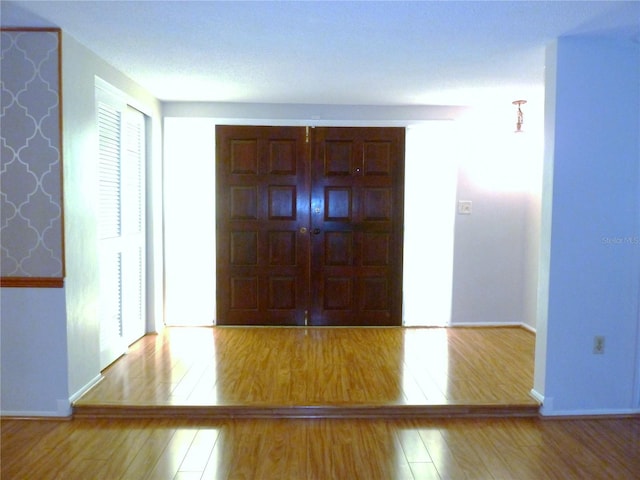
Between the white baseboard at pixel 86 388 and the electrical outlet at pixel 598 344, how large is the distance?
10.9 feet

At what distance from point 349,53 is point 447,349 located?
8.52 feet

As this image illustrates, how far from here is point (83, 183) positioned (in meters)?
3.11

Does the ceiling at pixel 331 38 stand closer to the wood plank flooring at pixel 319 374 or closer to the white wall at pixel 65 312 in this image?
the white wall at pixel 65 312

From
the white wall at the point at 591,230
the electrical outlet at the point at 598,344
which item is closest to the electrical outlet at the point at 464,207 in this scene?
the white wall at the point at 591,230

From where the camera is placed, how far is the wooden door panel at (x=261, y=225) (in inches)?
188

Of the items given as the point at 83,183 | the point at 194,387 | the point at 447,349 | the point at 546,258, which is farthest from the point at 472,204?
the point at 83,183

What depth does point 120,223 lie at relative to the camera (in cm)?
391

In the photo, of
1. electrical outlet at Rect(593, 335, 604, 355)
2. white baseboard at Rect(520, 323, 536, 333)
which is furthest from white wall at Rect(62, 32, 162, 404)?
white baseboard at Rect(520, 323, 536, 333)

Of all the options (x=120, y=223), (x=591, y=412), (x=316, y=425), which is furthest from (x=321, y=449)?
(x=120, y=223)

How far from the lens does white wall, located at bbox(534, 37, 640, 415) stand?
2.90m

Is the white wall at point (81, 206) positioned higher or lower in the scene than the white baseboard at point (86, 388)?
higher

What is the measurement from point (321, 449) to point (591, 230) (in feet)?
6.94

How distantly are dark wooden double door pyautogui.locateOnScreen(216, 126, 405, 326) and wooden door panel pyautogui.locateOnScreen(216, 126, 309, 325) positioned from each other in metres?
0.01

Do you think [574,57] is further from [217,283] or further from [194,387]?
[217,283]
